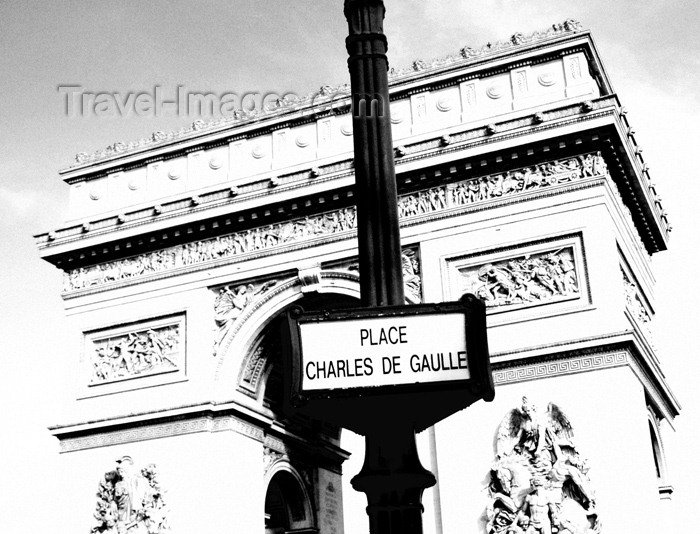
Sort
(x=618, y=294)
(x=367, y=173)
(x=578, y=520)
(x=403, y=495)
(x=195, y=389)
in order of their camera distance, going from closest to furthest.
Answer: (x=403, y=495) < (x=367, y=173) < (x=578, y=520) < (x=618, y=294) < (x=195, y=389)

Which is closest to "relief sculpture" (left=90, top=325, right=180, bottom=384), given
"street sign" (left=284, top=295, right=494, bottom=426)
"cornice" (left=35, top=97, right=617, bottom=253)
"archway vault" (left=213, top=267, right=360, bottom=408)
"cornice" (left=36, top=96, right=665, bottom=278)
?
"archway vault" (left=213, top=267, right=360, bottom=408)

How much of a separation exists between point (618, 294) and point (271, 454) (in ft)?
23.2

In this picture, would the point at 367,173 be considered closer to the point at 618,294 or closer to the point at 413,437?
the point at 413,437

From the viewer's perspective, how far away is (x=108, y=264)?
19.1 m

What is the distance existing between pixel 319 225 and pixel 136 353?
4.28 metres

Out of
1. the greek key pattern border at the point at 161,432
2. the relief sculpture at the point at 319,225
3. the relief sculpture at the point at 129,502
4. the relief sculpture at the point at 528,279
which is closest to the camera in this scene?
the relief sculpture at the point at 528,279

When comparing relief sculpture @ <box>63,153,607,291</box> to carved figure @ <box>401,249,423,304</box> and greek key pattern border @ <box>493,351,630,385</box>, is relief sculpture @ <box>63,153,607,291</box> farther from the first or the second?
greek key pattern border @ <box>493,351,630,385</box>

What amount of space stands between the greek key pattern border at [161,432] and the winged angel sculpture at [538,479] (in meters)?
4.78

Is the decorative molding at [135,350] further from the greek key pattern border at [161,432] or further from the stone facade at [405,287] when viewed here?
the greek key pattern border at [161,432]

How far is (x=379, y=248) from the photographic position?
2.76 meters

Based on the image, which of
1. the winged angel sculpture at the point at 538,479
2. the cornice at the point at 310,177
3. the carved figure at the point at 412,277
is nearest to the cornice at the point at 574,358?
the winged angel sculpture at the point at 538,479

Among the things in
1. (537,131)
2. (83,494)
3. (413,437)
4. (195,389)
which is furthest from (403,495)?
(83,494)

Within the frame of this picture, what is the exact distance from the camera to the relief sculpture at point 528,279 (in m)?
15.2

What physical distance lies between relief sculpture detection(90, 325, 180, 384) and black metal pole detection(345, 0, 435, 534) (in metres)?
15.3
